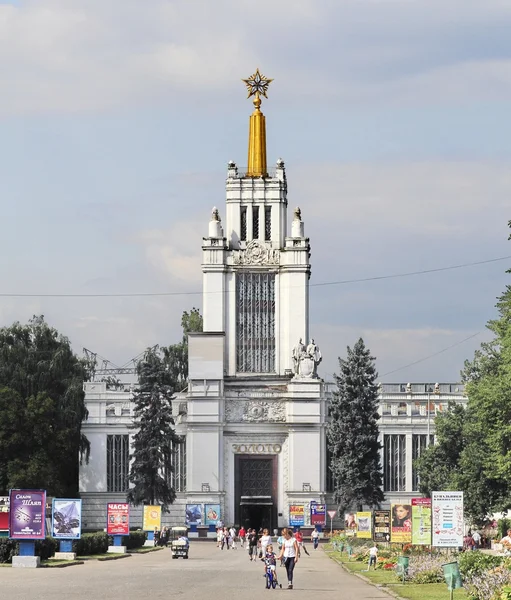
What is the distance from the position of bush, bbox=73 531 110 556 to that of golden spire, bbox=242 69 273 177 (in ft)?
173

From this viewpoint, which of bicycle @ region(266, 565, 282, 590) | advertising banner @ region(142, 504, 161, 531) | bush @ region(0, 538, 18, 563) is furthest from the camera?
advertising banner @ region(142, 504, 161, 531)

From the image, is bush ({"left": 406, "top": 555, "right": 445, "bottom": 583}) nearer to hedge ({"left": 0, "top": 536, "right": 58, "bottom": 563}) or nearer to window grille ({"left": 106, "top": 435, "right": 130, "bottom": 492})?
hedge ({"left": 0, "top": 536, "right": 58, "bottom": 563})

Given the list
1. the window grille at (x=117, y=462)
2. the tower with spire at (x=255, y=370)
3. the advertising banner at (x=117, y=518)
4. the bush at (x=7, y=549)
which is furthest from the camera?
the window grille at (x=117, y=462)

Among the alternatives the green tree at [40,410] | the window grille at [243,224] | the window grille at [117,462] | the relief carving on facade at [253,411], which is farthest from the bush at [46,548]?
the window grille at [243,224]

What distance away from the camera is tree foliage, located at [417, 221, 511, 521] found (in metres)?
58.9

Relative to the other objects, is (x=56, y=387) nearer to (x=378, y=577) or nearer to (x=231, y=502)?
(x=231, y=502)

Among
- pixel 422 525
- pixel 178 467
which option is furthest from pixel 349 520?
pixel 422 525

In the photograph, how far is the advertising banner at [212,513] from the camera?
102m

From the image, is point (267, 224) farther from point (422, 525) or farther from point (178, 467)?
point (422, 525)

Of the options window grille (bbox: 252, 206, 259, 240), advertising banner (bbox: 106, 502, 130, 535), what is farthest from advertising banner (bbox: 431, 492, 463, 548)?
window grille (bbox: 252, 206, 259, 240)

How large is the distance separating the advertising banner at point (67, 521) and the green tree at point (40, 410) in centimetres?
4157

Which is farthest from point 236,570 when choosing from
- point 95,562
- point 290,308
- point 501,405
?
point 290,308

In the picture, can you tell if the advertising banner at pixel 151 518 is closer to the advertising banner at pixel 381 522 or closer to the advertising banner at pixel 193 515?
the advertising banner at pixel 381 522

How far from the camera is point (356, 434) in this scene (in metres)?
102
